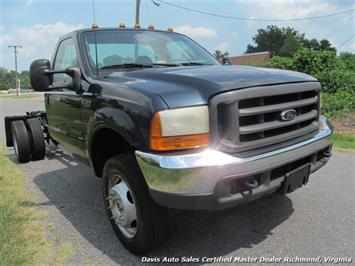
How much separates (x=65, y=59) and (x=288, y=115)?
2894 mm

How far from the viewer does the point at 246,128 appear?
2641 millimetres

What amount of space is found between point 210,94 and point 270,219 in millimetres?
1726

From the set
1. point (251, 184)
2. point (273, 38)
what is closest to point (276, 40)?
point (273, 38)

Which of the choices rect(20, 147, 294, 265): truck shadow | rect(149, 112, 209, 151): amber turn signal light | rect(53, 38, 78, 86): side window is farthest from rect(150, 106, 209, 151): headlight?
rect(53, 38, 78, 86): side window

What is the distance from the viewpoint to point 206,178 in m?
2.43

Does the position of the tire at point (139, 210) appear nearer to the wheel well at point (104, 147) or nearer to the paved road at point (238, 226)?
the paved road at point (238, 226)

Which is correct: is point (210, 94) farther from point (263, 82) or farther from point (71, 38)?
point (71, 38)

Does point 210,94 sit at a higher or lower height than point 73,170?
higher

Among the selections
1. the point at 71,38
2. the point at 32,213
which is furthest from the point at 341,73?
the point at 32,213

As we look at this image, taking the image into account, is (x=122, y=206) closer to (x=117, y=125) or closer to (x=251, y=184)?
(x=117, y=125)

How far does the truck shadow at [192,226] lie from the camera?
3.12 m

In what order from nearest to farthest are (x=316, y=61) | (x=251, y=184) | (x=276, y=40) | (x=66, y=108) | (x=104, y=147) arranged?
(x=251, y=184) < (x=104, y=147) < (x=66, y=108) < (x=316, y=61) < (x=276, y=40)

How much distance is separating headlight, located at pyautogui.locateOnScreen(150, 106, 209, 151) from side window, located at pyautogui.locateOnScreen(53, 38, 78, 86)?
6.39 ft

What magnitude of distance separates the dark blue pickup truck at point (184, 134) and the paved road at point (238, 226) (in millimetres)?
325
